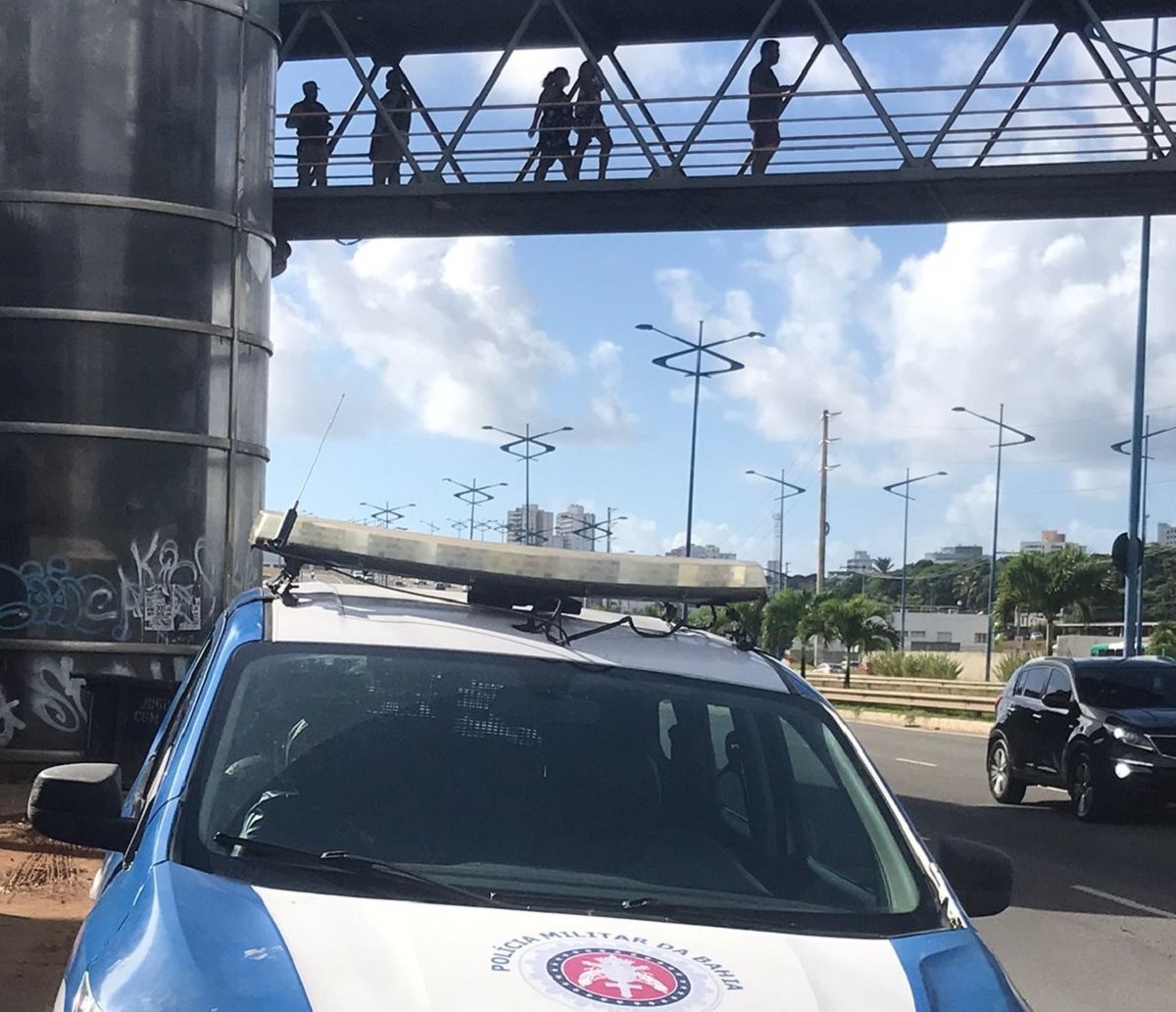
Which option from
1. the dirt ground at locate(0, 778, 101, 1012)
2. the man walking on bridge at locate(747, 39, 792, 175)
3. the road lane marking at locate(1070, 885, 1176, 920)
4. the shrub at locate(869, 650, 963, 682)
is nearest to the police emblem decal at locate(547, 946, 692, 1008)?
the dirt ground at locate(0, 778, 101, 1012)

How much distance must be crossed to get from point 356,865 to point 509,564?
110 centimetres

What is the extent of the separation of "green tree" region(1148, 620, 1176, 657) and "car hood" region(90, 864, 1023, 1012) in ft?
135

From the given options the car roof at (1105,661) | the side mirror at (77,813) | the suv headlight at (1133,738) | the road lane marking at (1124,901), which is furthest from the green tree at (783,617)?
the side mirror at (77,813)

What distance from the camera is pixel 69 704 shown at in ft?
46.1

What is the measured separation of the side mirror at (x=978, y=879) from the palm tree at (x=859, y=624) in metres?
48.5

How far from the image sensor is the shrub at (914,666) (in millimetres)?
50031

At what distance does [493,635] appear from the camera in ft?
13.2

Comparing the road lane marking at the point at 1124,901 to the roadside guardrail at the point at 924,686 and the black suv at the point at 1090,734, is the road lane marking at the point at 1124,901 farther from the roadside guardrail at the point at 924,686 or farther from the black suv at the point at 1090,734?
the roadside guardrail at the point at 924,686

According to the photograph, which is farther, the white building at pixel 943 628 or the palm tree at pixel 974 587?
the palm tree at pixel 974 587

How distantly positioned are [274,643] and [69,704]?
11.0 meters

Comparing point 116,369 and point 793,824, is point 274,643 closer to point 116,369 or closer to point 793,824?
point 793,824

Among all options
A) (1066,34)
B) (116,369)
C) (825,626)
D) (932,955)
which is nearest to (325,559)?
(932,955)

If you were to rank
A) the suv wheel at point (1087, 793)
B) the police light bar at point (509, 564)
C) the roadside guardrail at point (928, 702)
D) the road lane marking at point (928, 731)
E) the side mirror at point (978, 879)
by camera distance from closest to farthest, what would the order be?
the side mirror at point (978, 879), the police light bar at point (509, 564), the suv wheel at point (1087, 793), the road lane marking at point (928, 731), the roadside guardrail at point (928, 702)

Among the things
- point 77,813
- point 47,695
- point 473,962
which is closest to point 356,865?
point 473,962
